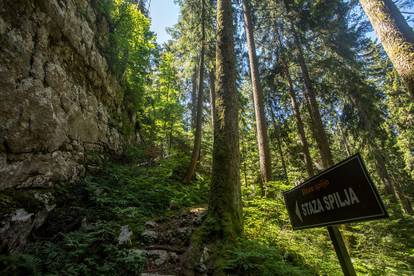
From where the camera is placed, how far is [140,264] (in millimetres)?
3834

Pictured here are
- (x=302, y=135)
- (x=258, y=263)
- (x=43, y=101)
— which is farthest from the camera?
(x=302, y=135)

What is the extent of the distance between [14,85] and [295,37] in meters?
10.8

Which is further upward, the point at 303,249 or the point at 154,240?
the point at 154,240

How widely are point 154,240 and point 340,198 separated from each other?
164 inches

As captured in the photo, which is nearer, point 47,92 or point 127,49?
point 47,92

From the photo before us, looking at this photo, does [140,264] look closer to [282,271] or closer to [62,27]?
[282,271]

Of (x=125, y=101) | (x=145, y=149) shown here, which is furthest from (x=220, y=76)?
(x=125, y=101)

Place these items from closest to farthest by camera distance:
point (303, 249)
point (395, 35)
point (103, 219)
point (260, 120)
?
point (395, 35) < point (303, 249) < point (103, 219) < point (260, 120)

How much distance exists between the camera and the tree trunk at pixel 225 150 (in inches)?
182

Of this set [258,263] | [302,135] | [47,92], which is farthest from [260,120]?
[47,92]

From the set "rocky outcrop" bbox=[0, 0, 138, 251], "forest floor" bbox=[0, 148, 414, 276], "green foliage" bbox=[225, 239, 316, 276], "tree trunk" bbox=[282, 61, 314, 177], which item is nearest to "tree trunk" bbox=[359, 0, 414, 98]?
"forest floor" bbox=[0, 148, 414, 276]

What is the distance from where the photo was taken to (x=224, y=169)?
512cm

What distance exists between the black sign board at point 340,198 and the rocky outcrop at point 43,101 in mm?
4625

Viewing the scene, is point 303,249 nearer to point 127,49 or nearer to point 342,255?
point 342,255
